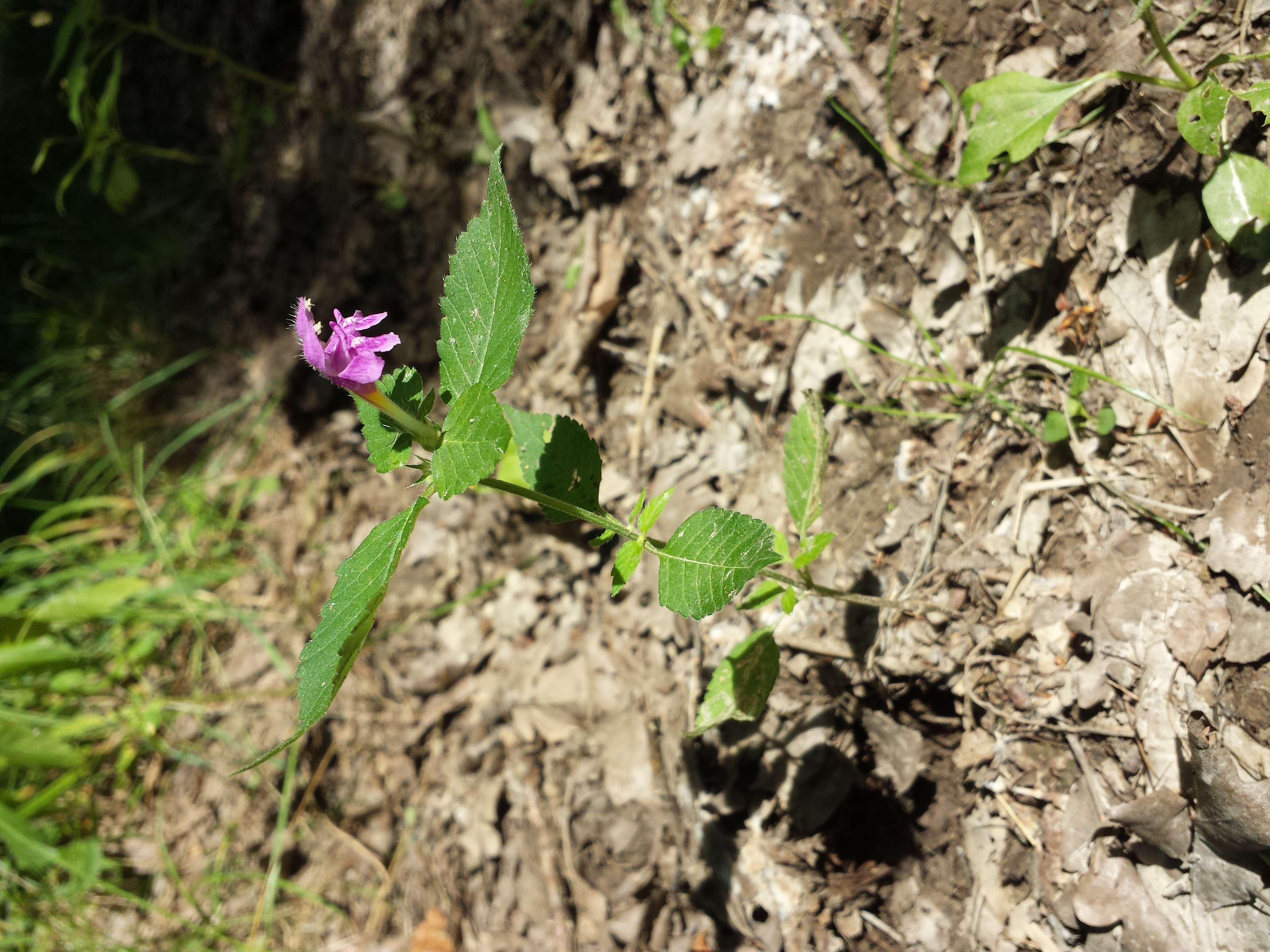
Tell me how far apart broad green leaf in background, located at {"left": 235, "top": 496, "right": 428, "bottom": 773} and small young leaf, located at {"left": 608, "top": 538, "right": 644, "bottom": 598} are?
34 centimetres

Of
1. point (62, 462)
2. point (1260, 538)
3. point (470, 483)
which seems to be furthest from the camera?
point (62, 462)

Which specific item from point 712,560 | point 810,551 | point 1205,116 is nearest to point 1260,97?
point 1205,116

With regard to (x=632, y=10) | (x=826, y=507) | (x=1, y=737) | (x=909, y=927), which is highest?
(x=632, y=10)

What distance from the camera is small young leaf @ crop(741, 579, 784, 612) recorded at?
153 cm

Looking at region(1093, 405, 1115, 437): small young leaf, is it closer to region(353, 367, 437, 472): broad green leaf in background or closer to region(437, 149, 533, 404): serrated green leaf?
region(437, 149, 533, 404): serrated green leaf

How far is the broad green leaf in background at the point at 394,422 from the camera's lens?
116 cm

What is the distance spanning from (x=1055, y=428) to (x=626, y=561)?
104cm

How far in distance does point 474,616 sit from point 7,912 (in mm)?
2050

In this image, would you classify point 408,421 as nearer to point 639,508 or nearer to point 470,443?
point 470,443

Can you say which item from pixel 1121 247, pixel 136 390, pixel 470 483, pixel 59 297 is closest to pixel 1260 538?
pixel 1121 247

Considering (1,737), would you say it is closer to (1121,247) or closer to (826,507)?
(826,507)

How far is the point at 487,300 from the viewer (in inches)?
46.7

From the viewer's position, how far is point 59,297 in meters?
3.77

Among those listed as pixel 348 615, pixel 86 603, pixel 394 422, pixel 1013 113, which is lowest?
pixel 86 603
